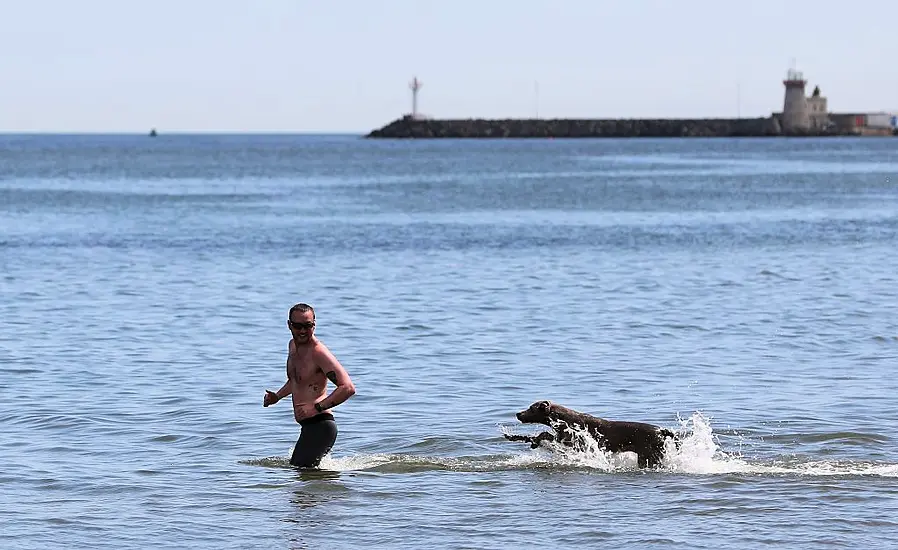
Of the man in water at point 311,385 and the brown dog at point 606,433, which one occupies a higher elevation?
the man in water at point 311,385

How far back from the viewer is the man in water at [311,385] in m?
12.8

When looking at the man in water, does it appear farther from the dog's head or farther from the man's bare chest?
the dog's head

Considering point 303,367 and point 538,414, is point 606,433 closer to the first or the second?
point 538,414

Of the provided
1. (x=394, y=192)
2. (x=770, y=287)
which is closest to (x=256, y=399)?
(x=770, y=287)

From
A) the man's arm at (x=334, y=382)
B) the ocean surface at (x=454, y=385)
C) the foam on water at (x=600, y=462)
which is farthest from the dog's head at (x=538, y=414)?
the man's arm at (x=334, y=382)

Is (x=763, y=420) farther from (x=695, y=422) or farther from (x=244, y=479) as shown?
(x=244, y=479)

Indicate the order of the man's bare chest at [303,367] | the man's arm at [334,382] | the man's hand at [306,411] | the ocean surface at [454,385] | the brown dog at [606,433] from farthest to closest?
the brown dog at [606,433] → the man's hand at [306,411] → the man's bare chest at [303,367] → the man's arm at [334,382] → the ocean surface at [454,385]

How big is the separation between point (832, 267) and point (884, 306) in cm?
→ 872

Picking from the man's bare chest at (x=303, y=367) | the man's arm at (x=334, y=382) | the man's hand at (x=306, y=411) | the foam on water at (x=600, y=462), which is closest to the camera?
the man's arm at (x=334, y=382)

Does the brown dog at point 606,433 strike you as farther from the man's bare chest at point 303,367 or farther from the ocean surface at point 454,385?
the man's bare chest at point 303,367

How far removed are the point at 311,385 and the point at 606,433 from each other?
2.76 m

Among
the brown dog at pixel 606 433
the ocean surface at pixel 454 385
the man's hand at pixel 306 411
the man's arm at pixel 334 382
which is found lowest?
the ocean surface at pixel 454 385

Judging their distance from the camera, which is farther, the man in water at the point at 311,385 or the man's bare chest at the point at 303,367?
the man's bare chest at the point at 303,367

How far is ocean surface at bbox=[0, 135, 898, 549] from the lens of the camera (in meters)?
12.4
